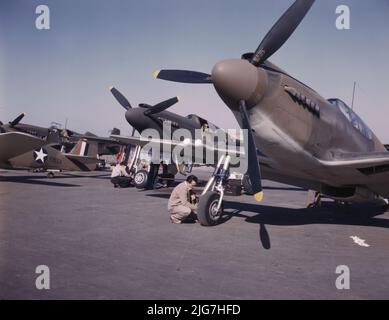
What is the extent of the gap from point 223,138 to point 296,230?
4.68 metres

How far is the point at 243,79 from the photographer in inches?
213

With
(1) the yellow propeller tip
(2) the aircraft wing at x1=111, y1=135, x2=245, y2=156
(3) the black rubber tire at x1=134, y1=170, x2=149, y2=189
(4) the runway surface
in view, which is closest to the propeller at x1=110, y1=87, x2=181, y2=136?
(2) the aircraft wing at x1=111, y1=135, x2=245, y2=156

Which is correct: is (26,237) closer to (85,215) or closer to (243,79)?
(85,215)

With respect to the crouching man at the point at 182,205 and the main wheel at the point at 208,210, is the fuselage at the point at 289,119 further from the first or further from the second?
the crouching man at the point at 182,205

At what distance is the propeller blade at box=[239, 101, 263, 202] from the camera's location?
579 centimetres

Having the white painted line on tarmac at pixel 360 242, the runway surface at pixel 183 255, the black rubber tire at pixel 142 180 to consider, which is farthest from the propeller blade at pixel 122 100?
the white painted line on tarmac at pixel 360 242

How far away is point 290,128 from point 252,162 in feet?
2.98

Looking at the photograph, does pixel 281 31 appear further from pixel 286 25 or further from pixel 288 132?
pixel 288 132

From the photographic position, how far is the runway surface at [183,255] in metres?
3.79

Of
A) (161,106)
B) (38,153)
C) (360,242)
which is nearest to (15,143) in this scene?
(38,153)

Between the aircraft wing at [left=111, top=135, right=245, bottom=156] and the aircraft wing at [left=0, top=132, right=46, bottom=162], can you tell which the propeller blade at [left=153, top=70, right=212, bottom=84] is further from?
the aircraft wing at [left=0, top=132, right=46, bottom=162]
